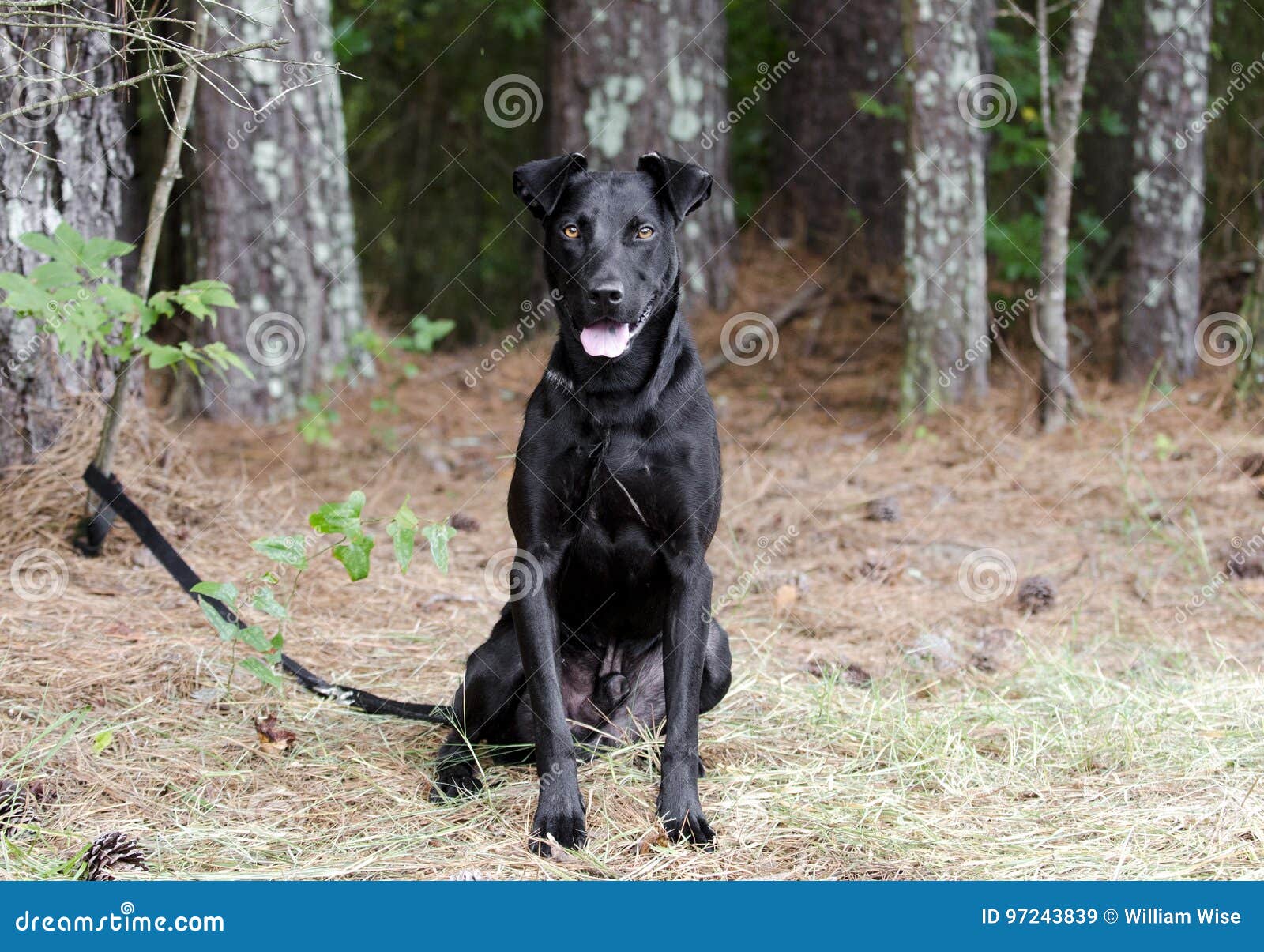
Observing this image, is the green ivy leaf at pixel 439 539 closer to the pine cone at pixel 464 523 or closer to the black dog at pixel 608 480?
the black dog at pixel 608 480

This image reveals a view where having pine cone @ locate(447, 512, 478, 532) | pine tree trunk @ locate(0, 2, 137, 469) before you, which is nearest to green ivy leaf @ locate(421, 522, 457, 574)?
pine tree trunk @ locate(0, 2, 137, 469)

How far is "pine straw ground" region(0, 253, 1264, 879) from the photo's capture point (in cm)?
278

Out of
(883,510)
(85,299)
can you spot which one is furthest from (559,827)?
(883,510)

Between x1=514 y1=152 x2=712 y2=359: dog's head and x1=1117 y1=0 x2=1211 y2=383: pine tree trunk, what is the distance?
13.5 ft

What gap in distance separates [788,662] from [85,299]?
243cm

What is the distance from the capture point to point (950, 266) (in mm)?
6215

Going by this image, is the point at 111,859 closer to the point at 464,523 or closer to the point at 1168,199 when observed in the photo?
the point at 464,523

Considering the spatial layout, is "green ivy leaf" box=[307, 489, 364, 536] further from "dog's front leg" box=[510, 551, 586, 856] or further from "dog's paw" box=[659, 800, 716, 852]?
"dog's paw" box=[659, 800, 716, 852]

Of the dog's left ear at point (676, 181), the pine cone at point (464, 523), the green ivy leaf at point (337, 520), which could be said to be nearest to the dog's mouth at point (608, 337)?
the dog's left ear at point (676, 181)

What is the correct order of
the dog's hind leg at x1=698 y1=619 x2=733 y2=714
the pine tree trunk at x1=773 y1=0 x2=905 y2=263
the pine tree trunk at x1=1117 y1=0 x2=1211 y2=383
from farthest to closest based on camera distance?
the pine tree trunk at x1=773 y1=0 x2=905 y2=263, the pine tree trunk at x1=1117 y1=0 x2=1211 y2=383, the dog's hind leg at x1=698 y1=619 x2=733 y2=714

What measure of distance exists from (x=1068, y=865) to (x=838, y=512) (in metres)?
2.85

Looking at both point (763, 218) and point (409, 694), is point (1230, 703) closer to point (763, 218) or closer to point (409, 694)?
point (409, 694)

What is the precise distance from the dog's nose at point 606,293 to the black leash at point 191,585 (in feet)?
3.80

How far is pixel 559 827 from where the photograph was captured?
2.80 m
